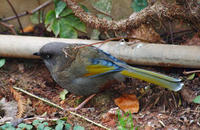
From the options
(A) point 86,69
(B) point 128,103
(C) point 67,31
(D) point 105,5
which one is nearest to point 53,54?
(A) point 86,69

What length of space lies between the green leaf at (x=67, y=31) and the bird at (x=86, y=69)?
86cm

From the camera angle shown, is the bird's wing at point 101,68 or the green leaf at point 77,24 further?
the green leaf at point 77,24

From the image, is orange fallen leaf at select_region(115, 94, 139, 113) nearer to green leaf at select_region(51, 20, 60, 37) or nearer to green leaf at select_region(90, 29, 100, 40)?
green leaf at select_region(90, 29, 100, 40)

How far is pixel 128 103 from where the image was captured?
12.9 ft

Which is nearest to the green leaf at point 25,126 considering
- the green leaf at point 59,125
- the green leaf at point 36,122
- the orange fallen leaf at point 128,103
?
the green leaf at point 36,122

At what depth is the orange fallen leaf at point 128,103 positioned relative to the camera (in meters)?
3.84

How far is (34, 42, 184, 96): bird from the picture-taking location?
394 cm

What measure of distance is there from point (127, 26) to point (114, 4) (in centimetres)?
71

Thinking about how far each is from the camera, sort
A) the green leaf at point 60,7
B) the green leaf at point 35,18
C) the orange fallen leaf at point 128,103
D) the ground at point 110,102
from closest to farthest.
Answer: the ground at point 110,102, the orange fallen leaf at point 128,103, the green leaf at point 60,7, the green leaf at point 35,18

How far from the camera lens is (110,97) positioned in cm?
416

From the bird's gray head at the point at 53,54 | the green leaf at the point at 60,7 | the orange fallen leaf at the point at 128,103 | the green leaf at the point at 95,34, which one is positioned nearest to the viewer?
the orange fallen leaf at the point at 128,103

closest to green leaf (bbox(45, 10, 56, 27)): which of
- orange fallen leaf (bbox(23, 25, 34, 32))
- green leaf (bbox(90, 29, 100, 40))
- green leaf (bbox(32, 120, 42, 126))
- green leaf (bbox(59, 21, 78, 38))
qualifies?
green leaf (bbox(59, 21, 78, 38))

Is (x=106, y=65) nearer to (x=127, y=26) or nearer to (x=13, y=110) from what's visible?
(x=127, y=26)

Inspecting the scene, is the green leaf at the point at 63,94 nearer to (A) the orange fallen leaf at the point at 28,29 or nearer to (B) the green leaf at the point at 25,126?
(B) the green leaf at the point at 25,126
